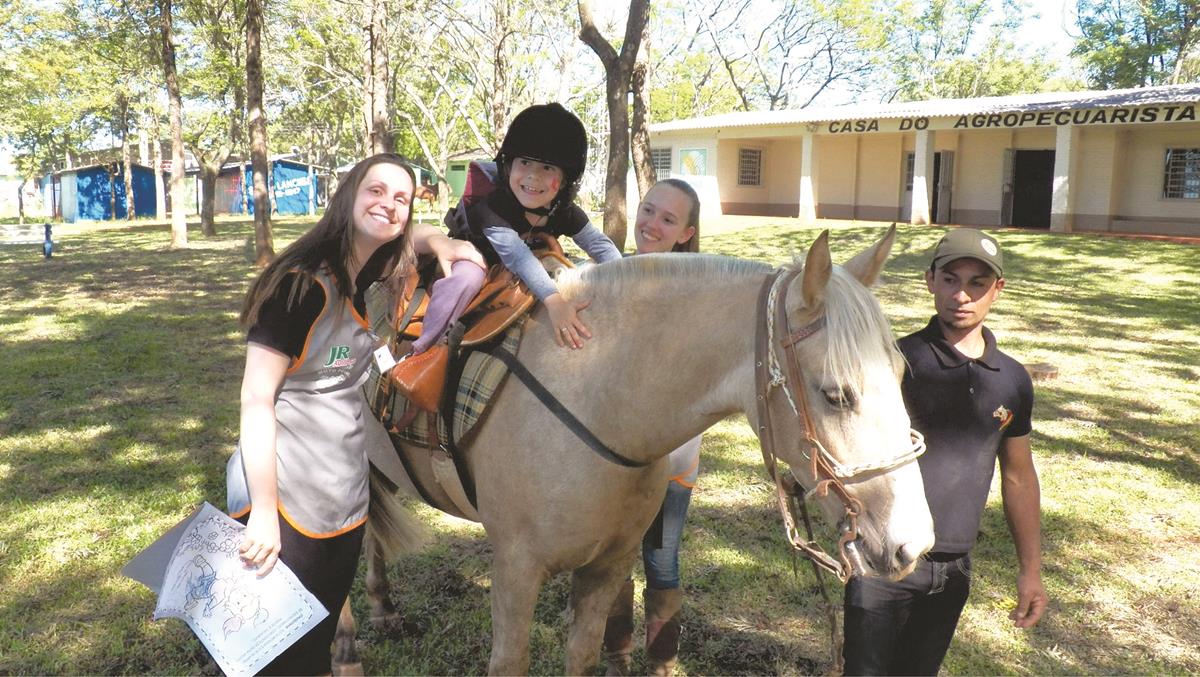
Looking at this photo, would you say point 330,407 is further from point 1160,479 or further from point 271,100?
point 271,100

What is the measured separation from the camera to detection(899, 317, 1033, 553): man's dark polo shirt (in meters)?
2.42

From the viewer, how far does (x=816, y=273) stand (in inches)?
72.5

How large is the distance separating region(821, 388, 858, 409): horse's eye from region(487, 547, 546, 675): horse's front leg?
41.8 inches

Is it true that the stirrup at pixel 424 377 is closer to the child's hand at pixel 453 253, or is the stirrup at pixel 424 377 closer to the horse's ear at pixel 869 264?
the child's hand at pixel 453 253

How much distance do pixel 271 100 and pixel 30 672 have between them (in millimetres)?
37904

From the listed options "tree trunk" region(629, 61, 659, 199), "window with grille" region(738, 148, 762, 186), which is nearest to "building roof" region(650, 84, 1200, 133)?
"window with grille" region(738, 148, 762, 186)

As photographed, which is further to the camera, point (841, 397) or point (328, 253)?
point (328, 253)

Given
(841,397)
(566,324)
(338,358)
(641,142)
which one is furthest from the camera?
(641,142)

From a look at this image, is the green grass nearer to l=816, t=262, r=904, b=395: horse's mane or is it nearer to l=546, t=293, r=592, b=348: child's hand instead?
l=546, t=293, r=592, b=348: child's hand

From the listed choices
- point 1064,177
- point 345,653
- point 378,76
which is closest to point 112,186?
point 378,76

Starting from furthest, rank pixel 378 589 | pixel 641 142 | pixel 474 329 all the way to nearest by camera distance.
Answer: pixel 641 142 < pixel 378 589 < pixel 474 329

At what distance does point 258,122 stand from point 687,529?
1382 centimetres

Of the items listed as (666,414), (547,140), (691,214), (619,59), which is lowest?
(666,414)

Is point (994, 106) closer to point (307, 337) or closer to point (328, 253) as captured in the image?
point (328, 253)
